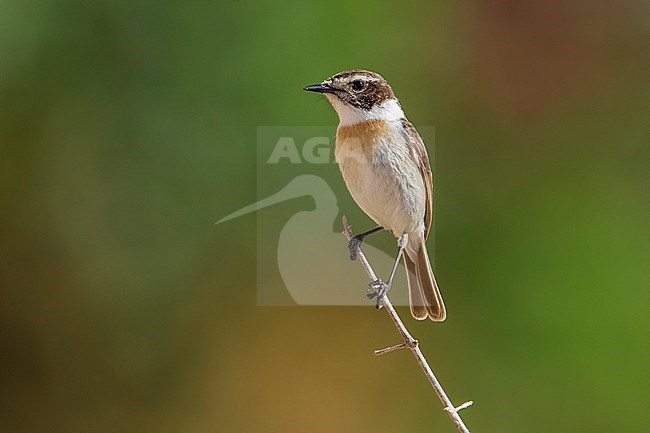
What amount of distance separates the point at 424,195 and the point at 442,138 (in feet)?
4.75

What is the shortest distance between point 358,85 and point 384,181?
335mm

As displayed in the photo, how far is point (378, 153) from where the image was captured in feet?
10.1

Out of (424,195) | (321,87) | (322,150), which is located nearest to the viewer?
(321,87)

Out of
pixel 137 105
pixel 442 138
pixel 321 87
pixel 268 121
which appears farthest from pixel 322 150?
pixel 321 87

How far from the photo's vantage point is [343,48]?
4.66 meters

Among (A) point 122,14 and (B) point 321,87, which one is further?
(A) point 122,14

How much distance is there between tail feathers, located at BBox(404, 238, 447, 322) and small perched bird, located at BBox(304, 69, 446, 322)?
267mm

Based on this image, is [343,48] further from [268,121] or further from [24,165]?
[24,165]

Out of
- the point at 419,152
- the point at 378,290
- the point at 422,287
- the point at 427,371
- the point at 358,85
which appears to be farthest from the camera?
the point at 422,287

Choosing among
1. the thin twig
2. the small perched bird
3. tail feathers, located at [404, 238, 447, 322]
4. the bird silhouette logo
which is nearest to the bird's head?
the small perched bird

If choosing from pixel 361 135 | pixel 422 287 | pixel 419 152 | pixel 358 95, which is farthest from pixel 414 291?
pixel 358 95

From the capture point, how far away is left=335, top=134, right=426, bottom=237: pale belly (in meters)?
3.06

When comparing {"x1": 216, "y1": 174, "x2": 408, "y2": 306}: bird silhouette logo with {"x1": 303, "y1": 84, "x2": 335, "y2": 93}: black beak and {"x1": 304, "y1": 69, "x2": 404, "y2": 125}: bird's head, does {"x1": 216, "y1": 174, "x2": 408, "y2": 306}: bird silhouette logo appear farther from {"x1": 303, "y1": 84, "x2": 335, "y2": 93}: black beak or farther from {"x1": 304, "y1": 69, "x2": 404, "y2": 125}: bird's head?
{"x1": 303, "y1": 84, "x2": 335, "y2": 93}: black beak

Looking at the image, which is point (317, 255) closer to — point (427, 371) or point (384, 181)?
point (384, 181)
